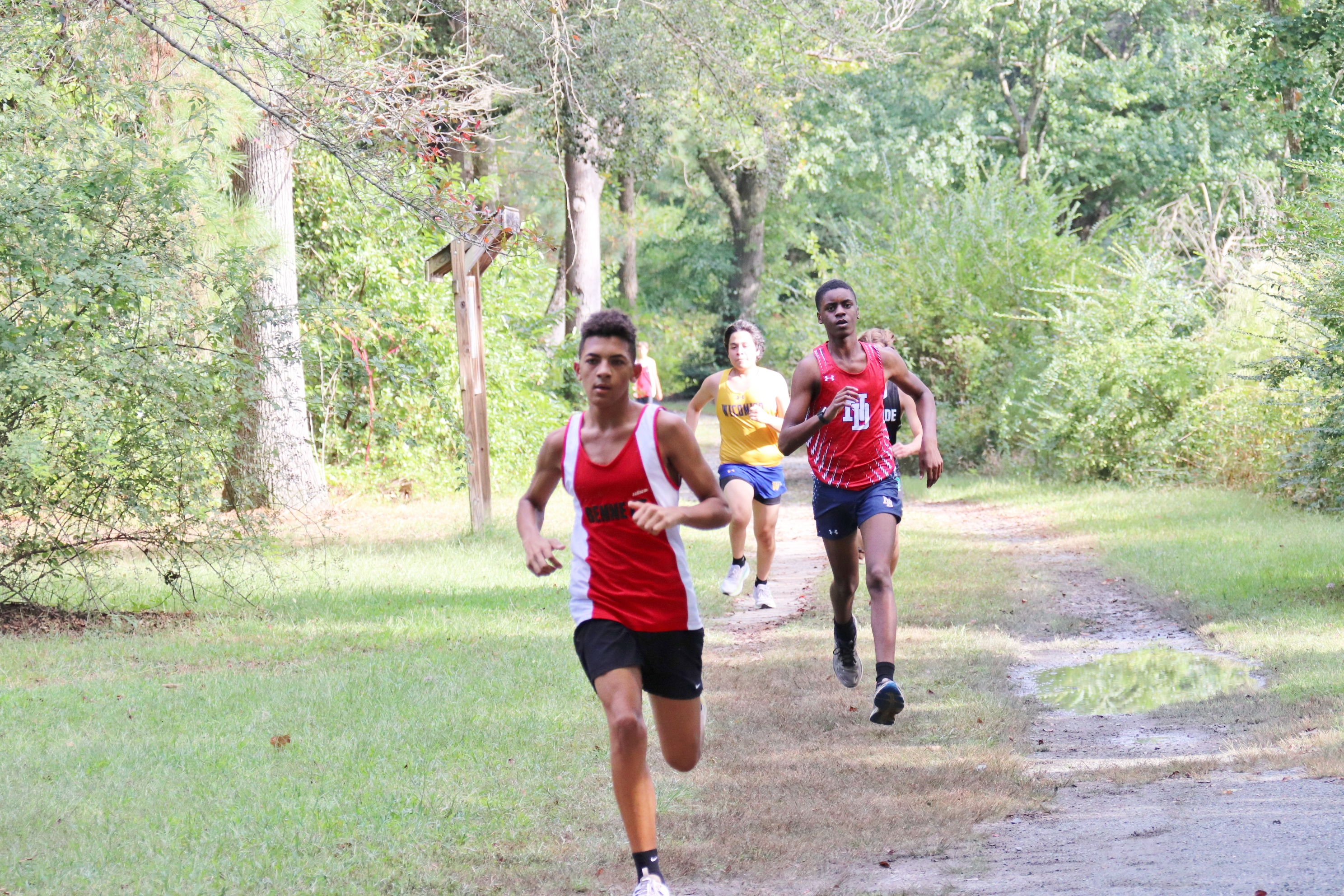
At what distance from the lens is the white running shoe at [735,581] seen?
38.0 ft

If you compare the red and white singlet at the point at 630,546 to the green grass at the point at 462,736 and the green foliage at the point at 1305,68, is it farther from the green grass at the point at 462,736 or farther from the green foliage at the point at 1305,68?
the green foliage at the point at 1305,68

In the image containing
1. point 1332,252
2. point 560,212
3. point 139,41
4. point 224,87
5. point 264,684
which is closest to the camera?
point 264,684

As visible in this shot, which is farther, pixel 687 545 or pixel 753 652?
pixel 687 545

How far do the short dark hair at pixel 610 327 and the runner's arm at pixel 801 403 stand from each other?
8.04ft

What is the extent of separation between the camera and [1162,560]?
41.2 feet

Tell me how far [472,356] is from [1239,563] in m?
7.77

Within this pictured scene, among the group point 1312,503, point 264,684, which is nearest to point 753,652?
point 264,684

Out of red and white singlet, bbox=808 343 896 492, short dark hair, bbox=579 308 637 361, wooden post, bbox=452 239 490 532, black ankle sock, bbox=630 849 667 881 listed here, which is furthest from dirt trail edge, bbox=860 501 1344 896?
wooden post, bbox=452 239 490 532

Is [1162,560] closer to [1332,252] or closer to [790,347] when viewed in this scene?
[1332,252]

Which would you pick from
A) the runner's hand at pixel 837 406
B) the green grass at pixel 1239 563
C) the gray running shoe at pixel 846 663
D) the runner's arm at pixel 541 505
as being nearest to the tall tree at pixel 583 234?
the green grass at pixel 1239 563

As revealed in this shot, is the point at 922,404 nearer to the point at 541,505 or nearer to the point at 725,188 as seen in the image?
the point at 541,505

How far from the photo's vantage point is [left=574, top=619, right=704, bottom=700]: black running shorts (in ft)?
15.6

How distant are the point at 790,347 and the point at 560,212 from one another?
67.3 feet

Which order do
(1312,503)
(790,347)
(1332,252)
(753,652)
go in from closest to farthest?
(753,652), (1332,252), (1312,503), (790,347)
